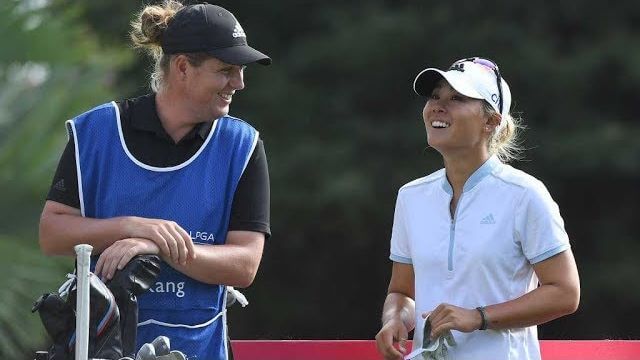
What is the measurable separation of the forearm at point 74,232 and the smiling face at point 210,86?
26cm

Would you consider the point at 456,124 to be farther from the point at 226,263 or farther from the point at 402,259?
the point at 226,263

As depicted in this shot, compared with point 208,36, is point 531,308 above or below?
below

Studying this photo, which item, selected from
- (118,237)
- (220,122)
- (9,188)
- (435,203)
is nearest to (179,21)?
(220,122)

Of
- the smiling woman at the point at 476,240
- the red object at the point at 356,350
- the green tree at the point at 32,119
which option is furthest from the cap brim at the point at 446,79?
the green tree at the point at 32,119

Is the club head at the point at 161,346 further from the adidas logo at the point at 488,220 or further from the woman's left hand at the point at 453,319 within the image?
the adidas logo at the point at 488,220

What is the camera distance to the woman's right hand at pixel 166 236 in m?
2.14

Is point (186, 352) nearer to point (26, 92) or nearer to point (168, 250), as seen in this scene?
point (168, 250)

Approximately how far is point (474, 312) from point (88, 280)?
76 centimetres

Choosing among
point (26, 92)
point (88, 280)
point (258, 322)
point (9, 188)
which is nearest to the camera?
point (88, 280)

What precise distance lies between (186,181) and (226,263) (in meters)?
0.15

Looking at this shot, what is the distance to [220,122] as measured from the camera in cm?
237

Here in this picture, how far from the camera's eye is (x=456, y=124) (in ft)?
7.89

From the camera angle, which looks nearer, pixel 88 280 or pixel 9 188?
pixel 88 280

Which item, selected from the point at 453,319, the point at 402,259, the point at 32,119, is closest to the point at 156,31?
the point at 402,259
